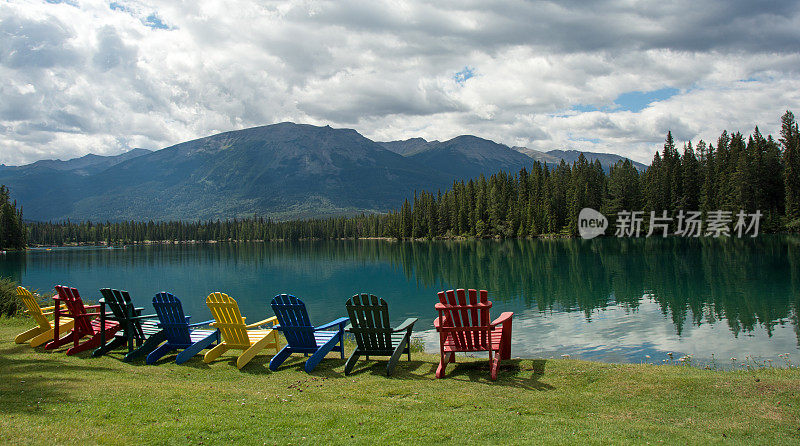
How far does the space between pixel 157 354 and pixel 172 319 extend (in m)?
0.87

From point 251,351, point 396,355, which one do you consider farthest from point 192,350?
point 396,355

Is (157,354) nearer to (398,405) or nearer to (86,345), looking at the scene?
(86,345)

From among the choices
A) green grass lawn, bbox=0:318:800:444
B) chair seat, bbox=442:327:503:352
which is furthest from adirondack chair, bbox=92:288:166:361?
chair seat, bbox=442:327:503:352

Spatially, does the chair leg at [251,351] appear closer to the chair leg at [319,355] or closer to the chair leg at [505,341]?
the chair leg at [319,355]

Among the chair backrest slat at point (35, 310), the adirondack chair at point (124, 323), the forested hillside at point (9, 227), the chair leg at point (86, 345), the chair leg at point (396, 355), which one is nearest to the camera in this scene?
the chair leg at point (396, 355)

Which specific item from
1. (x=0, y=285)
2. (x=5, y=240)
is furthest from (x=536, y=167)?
(x=5, y=240)

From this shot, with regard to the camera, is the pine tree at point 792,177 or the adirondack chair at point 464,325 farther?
the pine tree at point 792,177

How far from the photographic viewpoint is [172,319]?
11695 millimetres

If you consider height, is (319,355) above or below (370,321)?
below

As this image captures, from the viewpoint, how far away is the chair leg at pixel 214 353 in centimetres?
1098

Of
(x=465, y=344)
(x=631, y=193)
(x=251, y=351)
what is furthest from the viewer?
(x=631, y=193)

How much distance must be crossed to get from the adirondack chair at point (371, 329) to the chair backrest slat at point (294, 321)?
3.42 ft

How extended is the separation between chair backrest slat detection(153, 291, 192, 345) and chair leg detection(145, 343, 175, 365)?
0.17 meters

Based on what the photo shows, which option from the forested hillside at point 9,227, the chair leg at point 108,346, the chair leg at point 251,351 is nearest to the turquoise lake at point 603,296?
the chair leg at point 251,351
